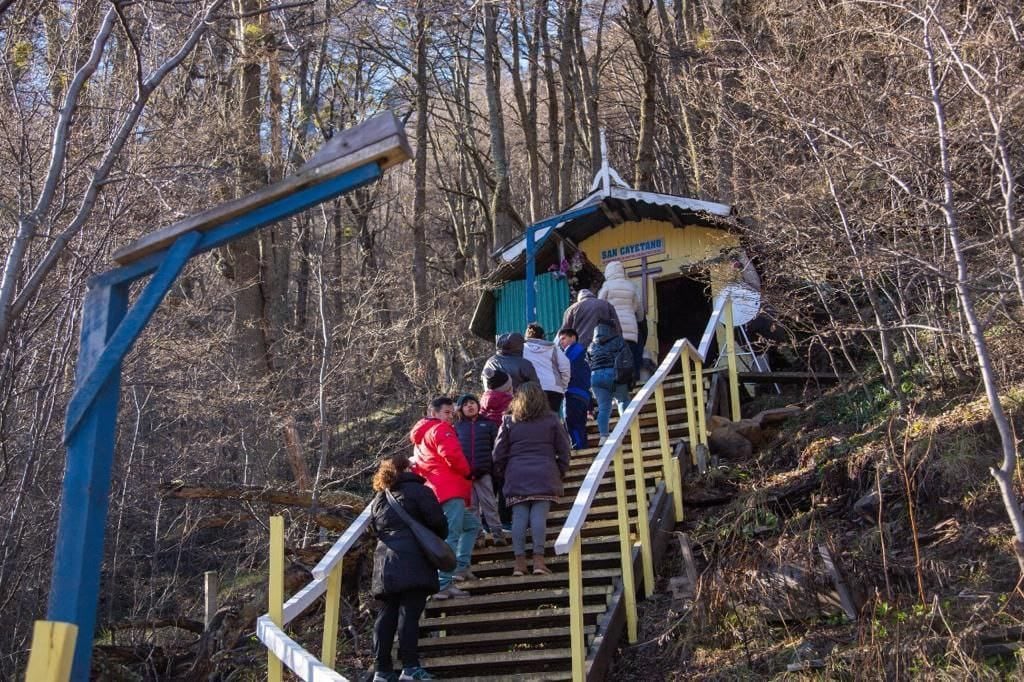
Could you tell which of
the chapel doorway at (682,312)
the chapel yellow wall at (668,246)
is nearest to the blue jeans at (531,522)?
the chapel yellow wall at (668,246)

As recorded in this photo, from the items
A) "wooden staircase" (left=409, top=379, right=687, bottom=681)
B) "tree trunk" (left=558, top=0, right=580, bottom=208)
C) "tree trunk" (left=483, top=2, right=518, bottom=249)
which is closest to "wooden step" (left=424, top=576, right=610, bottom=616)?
"wooden staircase" (left=409, top=379, right=687, bottom=681)

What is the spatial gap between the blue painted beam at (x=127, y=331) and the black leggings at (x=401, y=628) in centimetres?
283

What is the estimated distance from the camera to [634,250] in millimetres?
14961

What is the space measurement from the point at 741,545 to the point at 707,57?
8795mm

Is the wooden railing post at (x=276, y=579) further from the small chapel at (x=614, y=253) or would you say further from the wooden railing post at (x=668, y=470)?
the small chapel at (x=614, y=253)

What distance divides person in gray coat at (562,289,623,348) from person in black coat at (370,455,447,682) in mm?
4400

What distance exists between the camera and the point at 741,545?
7.44m

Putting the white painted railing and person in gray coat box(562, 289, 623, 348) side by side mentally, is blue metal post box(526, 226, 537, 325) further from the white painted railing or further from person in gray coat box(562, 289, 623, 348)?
the white painted railing

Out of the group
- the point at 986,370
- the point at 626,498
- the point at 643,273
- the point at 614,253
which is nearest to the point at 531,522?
the point at 626,498

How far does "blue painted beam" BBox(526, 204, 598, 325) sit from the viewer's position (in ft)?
45.2

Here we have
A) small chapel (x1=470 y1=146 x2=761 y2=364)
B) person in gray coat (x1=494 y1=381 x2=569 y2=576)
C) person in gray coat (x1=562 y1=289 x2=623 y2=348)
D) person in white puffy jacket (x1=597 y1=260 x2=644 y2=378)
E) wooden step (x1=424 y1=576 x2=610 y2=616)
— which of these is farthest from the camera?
small chapel (x1=470 y1=146 x2=761 y2=364)

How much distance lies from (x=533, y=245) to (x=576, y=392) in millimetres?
4566

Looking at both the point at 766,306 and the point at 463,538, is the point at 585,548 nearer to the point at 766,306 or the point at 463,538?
the point at 463,538

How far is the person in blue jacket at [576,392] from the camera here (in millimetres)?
9930
